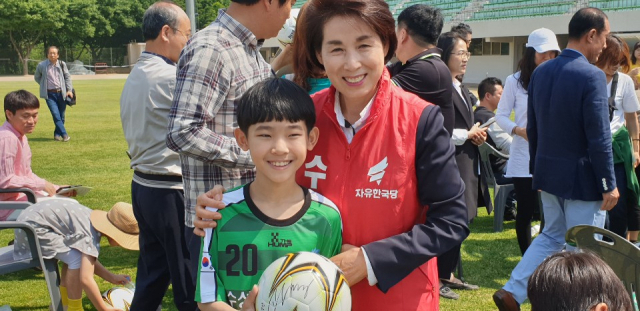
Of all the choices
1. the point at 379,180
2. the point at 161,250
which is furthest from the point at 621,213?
the point at 379,180

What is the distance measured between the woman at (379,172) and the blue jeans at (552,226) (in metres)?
2.62

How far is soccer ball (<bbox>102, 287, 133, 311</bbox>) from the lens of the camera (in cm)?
461

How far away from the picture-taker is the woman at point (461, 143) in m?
4.84

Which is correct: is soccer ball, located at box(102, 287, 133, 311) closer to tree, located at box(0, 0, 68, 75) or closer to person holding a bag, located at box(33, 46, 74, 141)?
person holding a bag, located at box(33, 46, 74, 141)

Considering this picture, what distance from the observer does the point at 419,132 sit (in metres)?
1.91

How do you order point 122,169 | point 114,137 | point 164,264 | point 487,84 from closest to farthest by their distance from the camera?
1. point 164,264
2. point 487,84
3. point 122,169
4. point 114,137

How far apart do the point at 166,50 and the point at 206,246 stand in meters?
2.70

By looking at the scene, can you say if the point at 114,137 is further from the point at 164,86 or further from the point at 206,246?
the point at 206,246

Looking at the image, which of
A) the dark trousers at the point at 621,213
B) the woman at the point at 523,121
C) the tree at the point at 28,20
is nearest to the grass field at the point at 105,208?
the woman at the point at 523,121

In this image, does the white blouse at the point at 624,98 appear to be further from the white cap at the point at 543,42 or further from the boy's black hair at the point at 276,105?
the boy's black hair at the point at 276,105

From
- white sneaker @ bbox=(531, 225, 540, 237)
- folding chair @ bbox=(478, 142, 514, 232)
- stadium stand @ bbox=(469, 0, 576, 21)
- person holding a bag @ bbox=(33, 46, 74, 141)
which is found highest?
stadium stand @ bbox=(469, 0, 576, 21)

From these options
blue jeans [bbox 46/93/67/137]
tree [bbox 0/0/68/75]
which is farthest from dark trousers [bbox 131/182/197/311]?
tree [bbox 0/0/68/75]

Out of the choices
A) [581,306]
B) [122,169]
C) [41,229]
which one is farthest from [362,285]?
[122,169]

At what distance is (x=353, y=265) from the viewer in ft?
6.22
